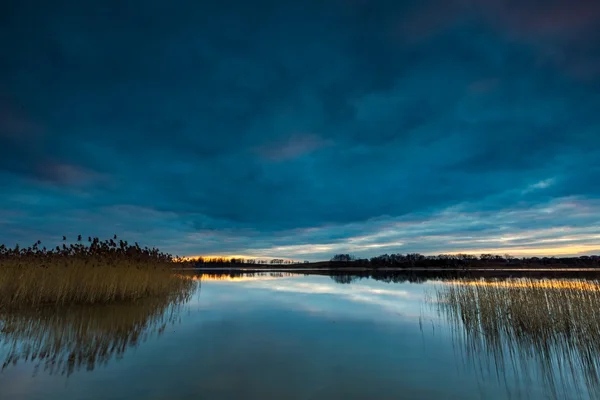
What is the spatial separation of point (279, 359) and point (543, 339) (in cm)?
697

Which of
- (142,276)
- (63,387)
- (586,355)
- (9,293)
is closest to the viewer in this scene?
(63,387)

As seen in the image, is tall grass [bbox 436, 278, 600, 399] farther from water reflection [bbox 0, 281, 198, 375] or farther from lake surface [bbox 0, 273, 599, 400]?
water reflection [bbox 0, 281, 198, 375]

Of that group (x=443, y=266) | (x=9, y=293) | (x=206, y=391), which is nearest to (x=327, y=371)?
(x=206, y=391)

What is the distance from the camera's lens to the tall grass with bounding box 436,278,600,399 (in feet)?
18.1

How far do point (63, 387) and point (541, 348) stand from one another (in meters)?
9.80

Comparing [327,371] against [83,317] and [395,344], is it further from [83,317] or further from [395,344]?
[83,317]

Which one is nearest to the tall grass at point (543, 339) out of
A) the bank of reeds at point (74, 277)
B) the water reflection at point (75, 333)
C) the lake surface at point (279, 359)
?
the lake surface at point (279, 359)

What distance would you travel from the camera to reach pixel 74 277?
481 inches

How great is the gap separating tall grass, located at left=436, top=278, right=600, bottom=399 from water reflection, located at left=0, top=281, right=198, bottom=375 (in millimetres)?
7742

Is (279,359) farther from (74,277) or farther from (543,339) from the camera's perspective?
(74,277)

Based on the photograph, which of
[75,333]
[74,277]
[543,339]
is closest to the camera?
[75,333]

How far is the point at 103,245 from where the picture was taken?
15.7 metres

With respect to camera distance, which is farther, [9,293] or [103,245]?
[103,245]

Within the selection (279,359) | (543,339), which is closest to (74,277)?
(279,359)
